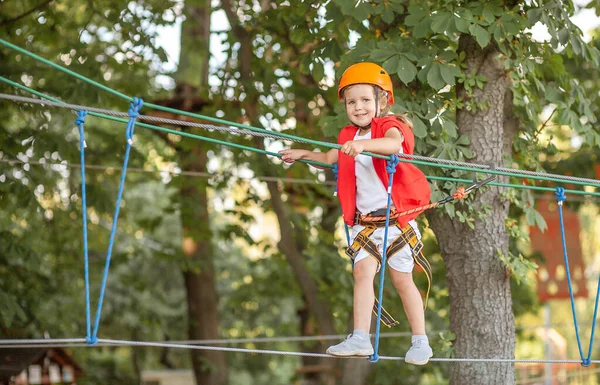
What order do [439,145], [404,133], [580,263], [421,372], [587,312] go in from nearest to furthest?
[404,133]
[439,145]
[421,372]
[580,263]
[587,312]

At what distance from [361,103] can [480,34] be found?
0.74 meters

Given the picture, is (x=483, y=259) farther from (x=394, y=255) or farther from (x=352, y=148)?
(x=352, y=148)

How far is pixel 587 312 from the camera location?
69.7 feet

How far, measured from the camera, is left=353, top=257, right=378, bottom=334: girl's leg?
302 centimetres

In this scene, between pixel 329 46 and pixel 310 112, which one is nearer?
pixel 329 46

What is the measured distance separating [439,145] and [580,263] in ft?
16.6

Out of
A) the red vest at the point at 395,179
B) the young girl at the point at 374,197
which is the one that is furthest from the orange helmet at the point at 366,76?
the red vest at the point at 395,179

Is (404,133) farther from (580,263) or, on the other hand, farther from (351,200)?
(580,263)

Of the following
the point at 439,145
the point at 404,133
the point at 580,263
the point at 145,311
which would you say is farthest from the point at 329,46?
the point at 145,311

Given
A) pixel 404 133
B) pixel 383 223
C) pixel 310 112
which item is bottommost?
pixel 383 223

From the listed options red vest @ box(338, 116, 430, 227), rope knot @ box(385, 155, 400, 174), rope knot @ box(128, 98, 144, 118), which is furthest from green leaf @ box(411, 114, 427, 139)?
rope knot @ box(128, 98, 144, 118)

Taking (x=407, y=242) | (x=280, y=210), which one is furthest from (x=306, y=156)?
(x=280, y=210)

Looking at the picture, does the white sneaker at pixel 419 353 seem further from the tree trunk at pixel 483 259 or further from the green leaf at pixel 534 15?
the green leaf at pixel 534 15

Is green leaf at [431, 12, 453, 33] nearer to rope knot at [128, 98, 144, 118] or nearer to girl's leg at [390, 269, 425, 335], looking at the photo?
girl's leg at [390, 269, 425, 335]
